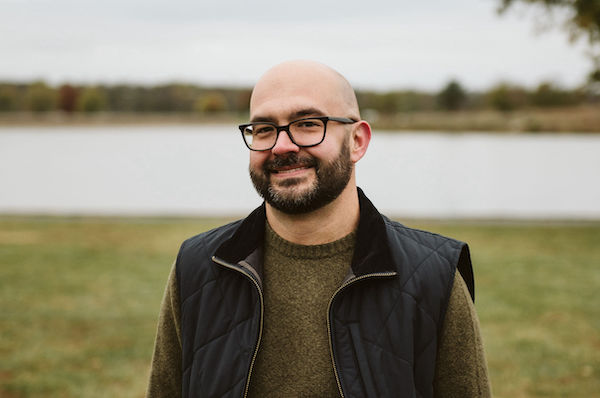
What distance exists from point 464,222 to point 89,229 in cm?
864

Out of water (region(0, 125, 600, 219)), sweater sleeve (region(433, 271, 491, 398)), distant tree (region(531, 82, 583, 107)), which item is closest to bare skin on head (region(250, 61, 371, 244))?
sweater sleeve (region(433, 271, 491, 398))

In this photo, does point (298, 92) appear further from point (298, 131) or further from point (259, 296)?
point (259, 296)

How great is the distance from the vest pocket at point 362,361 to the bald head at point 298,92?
734mm

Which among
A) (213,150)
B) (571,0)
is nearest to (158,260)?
(571,0)

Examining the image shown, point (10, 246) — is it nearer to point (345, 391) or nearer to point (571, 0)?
point (345, 391)

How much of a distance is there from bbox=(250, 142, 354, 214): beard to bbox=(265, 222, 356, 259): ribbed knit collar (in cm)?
14

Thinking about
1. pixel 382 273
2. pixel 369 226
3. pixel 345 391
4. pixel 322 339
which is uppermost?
pixel 369 226

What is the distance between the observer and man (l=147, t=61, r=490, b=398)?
1.75m

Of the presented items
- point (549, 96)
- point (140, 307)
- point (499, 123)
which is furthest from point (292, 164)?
point (549, 96)

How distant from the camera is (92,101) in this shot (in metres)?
88.4

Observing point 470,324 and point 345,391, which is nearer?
point 345,391

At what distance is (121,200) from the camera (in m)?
18.0

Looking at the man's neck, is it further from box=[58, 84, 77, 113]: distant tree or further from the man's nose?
box=[58, 84, 77, 113]: distant tree

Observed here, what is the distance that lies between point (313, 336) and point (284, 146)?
651 millimetres
